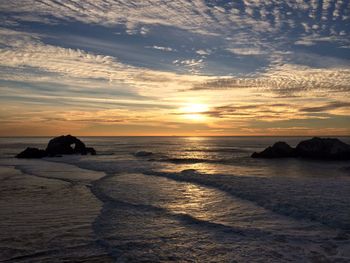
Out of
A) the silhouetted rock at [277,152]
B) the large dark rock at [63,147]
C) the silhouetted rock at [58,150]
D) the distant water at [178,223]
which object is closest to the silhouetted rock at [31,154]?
the silhouetted rock at [58,150]

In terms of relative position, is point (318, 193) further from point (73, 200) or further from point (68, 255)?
point (68, 255)

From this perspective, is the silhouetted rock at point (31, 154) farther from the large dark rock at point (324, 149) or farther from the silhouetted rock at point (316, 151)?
the large dark rock at point (324, 149)

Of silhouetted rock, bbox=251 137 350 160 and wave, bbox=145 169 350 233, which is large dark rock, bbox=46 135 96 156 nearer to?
silhouetted rock, bbox=251 137 350 160

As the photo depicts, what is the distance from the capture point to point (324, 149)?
5038cm

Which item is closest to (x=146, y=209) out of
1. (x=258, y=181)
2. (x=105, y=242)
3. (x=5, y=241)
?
(x=105, y=242)

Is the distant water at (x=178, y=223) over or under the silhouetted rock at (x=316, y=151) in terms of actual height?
under

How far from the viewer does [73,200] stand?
17.7 metres

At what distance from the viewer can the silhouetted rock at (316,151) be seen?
48312mm

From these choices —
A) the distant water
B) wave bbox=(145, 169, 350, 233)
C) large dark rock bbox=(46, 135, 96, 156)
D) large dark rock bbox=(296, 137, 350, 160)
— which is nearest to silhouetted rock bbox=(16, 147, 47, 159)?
large dark rock bbox=(46, 135, 96, 156)

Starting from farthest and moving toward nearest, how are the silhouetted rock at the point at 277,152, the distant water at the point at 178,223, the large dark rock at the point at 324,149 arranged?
1. the silhouetted rock at the point at 277,152
2. the large dark rock at the point at 324,149
3. the distant water at the point at 178,223

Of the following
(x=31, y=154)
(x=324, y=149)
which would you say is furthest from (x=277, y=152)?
(x=31, y=154)

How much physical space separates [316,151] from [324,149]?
4.06 feet

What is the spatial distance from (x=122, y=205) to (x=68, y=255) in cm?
728

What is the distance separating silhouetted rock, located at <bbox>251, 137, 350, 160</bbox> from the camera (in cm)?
4831
